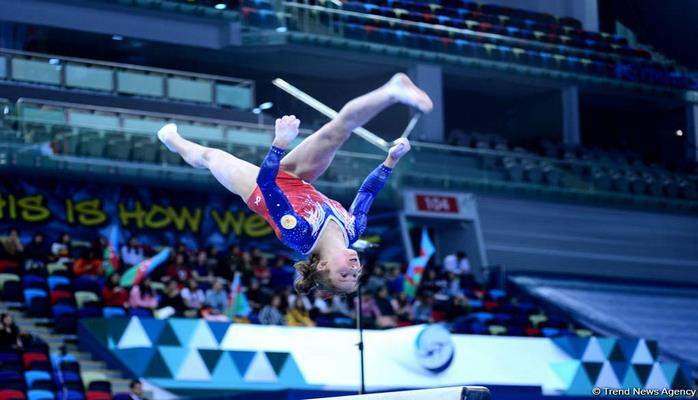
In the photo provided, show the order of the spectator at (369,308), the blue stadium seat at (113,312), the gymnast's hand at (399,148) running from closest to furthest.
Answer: the gymnast's hand at (399,148)
the blue stadium seat at (113,312)
the spectator at (369,308)

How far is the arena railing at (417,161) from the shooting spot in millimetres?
16297

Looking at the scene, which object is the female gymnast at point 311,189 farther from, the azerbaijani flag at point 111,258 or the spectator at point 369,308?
the spectator at point 369,308

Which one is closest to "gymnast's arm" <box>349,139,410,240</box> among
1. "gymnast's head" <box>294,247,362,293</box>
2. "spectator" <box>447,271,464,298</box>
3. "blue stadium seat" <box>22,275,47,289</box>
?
"gymnast's head" <box>294,247,362,293</box>

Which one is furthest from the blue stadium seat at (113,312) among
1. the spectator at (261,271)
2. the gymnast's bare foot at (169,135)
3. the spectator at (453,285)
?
the gymnast's bare foot at (169,135)

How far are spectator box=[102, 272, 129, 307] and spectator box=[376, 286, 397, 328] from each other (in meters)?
3.48

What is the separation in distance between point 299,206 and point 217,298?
8.29 m

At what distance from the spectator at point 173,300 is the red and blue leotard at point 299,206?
7278 mm

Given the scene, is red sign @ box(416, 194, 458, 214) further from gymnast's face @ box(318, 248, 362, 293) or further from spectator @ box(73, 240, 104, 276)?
gymnast's face @ box(318, 248, 362, 293)

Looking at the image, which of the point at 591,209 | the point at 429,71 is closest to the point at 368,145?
the point at 429,71

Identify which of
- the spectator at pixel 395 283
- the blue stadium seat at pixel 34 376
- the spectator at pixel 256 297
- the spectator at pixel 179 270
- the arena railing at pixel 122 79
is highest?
the arena railing at pixel 122 79

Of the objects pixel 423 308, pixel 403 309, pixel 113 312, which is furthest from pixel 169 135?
pixel 423 308

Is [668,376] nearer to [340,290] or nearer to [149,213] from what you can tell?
[149,213]

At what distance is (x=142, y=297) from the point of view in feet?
49.3

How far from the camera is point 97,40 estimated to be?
19625mm
